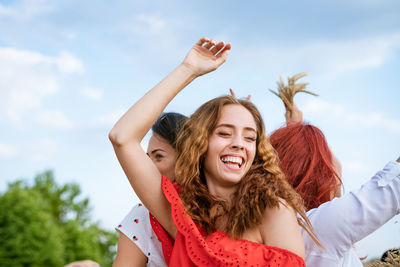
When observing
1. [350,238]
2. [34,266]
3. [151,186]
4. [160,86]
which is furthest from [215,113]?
[34,266]

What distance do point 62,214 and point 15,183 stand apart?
16.4 feet

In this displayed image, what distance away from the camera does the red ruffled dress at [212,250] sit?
2.48m

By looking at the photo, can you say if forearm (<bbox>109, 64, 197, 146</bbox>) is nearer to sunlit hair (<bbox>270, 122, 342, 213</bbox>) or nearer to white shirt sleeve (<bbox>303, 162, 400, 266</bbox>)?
sunlit hair (<bbox>270, 122, 342, 213</bbox>)

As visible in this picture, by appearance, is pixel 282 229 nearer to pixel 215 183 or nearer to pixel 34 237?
pixel 215 183

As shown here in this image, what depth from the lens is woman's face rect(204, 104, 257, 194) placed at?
279cm

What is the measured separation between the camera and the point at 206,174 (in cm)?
298

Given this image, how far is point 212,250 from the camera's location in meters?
2.58

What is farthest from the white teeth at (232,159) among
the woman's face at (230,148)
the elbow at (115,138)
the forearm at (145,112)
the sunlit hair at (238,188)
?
the elbow at (115,138)

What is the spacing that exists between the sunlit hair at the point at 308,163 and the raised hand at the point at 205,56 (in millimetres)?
813

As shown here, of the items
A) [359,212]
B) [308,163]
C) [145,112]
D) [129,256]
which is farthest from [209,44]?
[129,256]

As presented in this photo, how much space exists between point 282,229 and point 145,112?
106 centimetres

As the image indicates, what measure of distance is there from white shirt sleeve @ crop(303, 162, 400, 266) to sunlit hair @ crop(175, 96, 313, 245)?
0.13 m

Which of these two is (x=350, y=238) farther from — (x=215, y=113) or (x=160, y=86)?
(x=160, y=86)

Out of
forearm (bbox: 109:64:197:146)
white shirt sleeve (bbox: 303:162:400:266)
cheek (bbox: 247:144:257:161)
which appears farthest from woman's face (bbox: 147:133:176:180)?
white shirt sleeve (bbox: 303:162:400:266)
